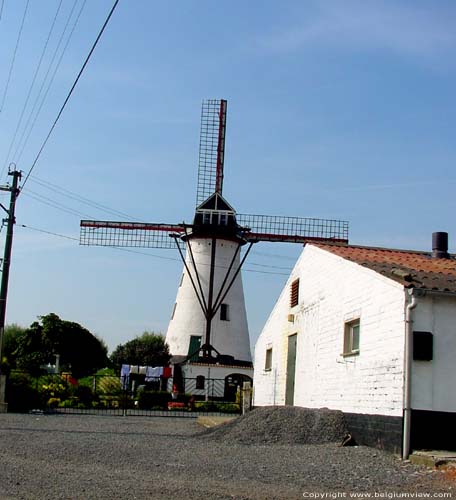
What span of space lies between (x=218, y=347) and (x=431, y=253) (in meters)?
32.8

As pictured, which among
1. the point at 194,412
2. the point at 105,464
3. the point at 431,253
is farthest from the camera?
the point at 194,412

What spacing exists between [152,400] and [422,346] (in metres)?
25.1

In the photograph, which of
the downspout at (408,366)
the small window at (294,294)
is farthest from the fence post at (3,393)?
the downspout at (408,366)

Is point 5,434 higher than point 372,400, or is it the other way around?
point 372,400

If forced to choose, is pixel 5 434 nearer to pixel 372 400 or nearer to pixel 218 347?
pixel 372 400

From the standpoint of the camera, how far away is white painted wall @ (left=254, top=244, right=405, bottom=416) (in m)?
15.4

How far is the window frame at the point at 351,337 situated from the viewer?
17609 millimetres

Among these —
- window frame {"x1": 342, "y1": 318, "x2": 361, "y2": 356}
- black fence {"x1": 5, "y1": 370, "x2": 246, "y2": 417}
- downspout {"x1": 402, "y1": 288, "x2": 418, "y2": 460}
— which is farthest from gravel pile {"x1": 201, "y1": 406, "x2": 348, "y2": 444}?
black fence {"x1": 5, "y1": 370, "x2": 246, "y2": 417}

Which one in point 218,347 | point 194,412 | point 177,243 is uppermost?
point 177,243

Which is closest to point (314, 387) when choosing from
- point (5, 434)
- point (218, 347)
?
point (5, 434)

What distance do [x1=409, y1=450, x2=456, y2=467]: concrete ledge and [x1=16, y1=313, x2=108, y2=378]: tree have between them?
63.1 m

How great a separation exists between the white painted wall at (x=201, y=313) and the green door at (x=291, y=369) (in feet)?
98.0

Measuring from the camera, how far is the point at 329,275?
20.1m

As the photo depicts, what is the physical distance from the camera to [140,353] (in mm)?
70938
